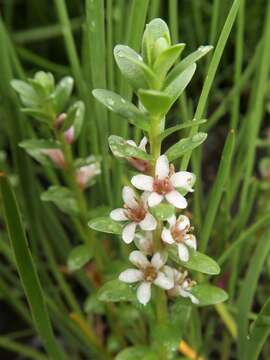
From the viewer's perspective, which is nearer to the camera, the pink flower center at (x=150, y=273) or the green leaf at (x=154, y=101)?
the green leaf at (x=154, y=101)

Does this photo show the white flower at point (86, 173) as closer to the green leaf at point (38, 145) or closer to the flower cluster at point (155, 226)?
the green leaf at point (38, 145)

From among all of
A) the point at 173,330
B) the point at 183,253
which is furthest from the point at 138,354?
the point at 183,253

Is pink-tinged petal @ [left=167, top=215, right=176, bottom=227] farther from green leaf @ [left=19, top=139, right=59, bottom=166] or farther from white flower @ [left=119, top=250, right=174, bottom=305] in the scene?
green leaf @ [left=19, top=139, right=59, bottom=166]

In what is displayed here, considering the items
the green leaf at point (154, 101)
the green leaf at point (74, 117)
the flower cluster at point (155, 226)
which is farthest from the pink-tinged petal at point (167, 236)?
the green leaf at point (74, 117)

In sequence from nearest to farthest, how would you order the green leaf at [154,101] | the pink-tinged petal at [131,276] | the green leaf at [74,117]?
the green leaf at [154,101] < the pink-tinged petal at [131,276] < the green leaf at [74,117]

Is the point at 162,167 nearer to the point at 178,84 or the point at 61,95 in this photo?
the point at 178,84

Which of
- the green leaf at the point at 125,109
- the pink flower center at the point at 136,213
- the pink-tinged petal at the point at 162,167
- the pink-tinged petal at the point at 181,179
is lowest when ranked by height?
the pink flower center at the point at 136,213

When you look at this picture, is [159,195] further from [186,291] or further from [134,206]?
[186,291]
